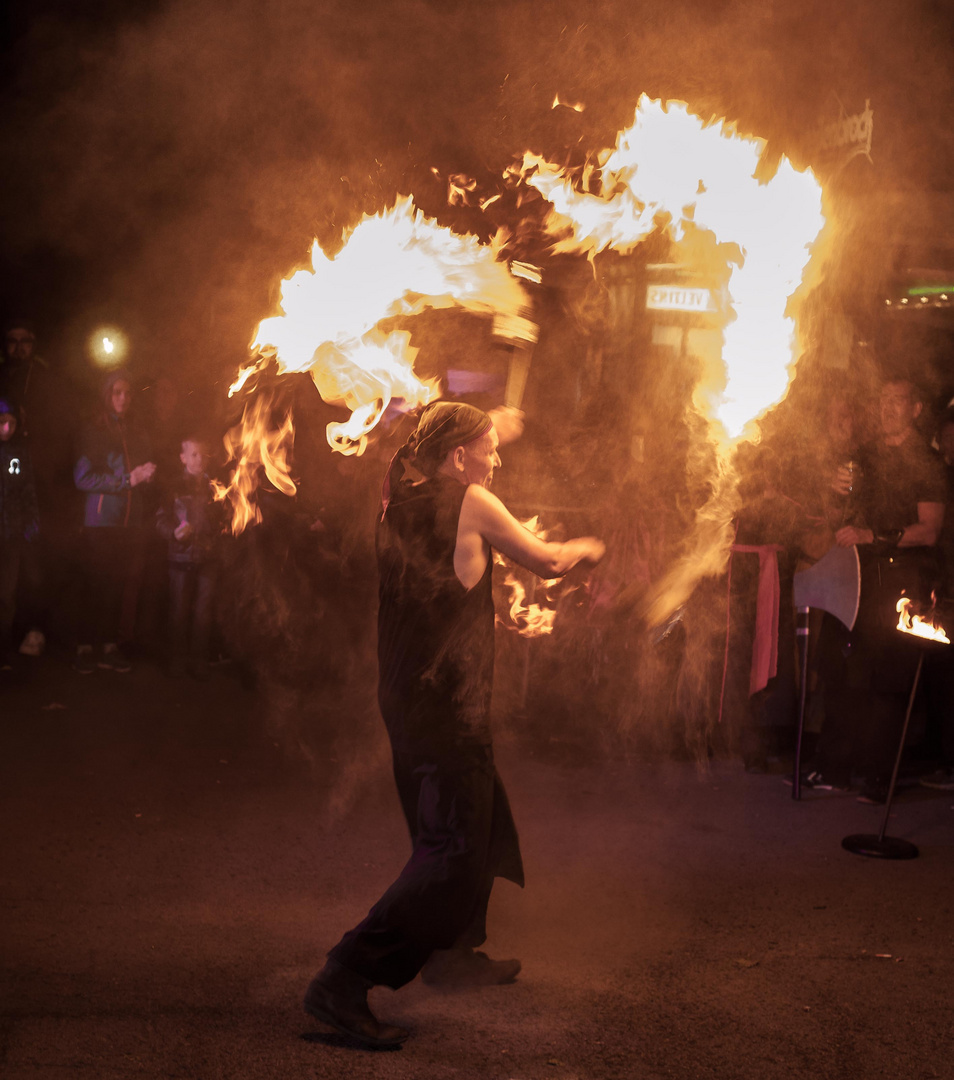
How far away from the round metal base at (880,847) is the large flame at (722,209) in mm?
1496

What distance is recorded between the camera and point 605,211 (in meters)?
5.61

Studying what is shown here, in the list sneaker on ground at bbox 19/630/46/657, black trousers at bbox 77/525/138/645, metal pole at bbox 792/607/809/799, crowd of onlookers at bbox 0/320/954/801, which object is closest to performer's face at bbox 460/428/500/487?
crowd of onlookers at bbox 0/320/954/801

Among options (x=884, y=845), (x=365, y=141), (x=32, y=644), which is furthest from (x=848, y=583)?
(x=32, y=644)

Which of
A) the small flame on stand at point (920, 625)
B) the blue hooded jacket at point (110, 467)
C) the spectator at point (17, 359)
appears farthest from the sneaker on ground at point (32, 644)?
the small flame on stand at point (920, 625)

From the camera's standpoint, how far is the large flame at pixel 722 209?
552 cm

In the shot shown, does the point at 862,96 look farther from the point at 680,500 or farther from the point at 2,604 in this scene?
the point at 2,604

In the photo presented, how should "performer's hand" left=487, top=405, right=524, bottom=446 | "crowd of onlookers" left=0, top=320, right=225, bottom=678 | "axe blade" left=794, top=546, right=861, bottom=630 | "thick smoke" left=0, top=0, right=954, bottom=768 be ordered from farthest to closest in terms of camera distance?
"crowd of onlookers" left=0, top=320, right=225, bottom=678 < "thick smoke" left=0, top=0, right=954, bottom=768 < "axe blade" left=794, top=546, right=861, bottom=630 < "performer's hand" left=487, top=405, right=524, bottom=446

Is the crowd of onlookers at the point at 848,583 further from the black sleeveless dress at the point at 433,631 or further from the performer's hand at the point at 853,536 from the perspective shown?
the black sleeveless dress at the point at 433,631

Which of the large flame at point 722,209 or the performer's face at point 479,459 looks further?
the large flame at point 722,209

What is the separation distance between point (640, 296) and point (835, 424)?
564 centimetres

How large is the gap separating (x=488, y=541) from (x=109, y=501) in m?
6.03

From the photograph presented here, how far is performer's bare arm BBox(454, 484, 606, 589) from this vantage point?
3.48 meters

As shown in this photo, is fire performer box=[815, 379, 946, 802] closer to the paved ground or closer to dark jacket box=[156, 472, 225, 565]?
the paved ground

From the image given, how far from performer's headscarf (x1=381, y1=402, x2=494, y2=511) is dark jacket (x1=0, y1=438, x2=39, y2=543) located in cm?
540
